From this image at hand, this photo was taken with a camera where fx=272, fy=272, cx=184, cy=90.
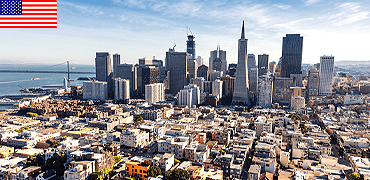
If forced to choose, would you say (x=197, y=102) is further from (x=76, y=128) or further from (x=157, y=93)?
(x=76, y=128)

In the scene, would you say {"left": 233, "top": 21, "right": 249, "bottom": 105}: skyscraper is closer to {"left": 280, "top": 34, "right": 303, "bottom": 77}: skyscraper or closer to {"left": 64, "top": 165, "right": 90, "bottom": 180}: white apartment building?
{"left": 280, "top": 34, "right": 303, "bottom": 77}: skyscraper

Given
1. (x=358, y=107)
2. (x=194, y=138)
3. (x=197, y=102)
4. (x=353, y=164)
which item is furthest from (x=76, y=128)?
(x=358, y=107)

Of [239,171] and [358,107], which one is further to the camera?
[358,107]

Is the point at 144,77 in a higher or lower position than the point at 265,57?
lower

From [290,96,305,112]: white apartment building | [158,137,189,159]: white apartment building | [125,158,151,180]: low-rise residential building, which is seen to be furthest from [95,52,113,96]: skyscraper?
[125,158,151,180]: low-rise residential building

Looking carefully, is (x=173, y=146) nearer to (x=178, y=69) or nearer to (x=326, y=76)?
(x=178, y=69)

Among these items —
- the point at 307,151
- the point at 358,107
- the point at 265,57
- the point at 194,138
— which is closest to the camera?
the point at 307,151
